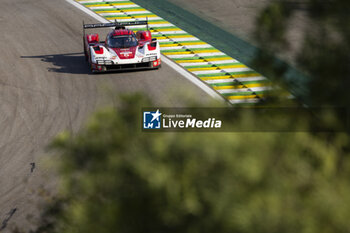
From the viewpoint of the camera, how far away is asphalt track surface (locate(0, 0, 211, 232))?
11062mm

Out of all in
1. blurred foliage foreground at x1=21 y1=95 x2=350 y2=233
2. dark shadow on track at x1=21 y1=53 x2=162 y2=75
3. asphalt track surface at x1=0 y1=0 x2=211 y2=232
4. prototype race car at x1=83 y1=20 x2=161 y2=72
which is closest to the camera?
blurred foliage foreground at x1=21 y1=95 x2=350 y2=233

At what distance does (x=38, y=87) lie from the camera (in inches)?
649

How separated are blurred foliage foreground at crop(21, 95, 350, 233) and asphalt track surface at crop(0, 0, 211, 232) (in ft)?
12.4

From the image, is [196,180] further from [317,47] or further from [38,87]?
[38,87]

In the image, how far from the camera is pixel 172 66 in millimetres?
18281

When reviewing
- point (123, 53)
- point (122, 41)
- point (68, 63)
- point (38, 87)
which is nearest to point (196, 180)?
point (123, 53)

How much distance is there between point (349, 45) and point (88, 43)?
579 inches

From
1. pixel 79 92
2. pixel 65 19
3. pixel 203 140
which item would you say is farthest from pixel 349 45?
pixel 65 19

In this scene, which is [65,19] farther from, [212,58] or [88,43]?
[212,58]

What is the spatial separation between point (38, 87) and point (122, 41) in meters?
3.21

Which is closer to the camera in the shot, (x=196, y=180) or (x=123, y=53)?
(x=196, y=180)

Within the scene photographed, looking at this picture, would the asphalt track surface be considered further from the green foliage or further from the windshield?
the green foliage

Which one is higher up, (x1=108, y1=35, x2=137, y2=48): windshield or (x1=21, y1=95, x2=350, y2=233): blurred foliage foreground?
(x1=21, y1=95, x2=350, y2=233): blurred foliage foreground

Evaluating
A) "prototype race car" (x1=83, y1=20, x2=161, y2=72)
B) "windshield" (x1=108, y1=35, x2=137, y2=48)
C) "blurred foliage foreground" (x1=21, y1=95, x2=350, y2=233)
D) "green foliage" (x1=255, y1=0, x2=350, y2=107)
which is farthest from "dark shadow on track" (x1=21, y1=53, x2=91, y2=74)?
"green foliage" (x1=255, y1=0, x2=350, y2=107)
